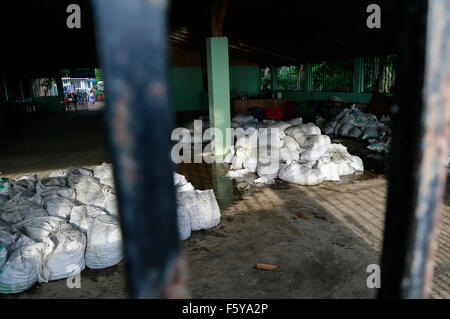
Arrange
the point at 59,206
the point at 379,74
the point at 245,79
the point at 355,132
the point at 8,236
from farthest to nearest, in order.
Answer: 1. the point at 245,79
2. the point at 379,74
3. the point at 355,132
4. the point at 59,206
5. the point at 8,236

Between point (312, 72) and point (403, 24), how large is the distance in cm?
Answer: 1493

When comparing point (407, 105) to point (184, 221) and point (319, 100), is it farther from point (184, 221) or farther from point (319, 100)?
point (319, 100)

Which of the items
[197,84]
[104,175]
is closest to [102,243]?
[104,175]

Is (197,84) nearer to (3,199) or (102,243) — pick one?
(3,199)

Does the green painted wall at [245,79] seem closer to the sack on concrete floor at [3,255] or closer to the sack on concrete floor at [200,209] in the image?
the sack on concrete floor at [200,209]

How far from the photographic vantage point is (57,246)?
3.10m

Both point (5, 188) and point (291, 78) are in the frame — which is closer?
point (5, 188)

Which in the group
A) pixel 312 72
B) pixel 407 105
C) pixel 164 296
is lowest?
pixel 164 296

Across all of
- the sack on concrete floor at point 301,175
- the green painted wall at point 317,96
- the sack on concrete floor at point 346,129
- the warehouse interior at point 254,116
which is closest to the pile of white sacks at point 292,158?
the sack on concrete floor at point 301,175

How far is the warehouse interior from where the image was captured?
118 inches

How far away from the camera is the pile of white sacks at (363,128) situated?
8016mm

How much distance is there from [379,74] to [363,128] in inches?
Result: 111

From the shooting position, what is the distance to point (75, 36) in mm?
14039
